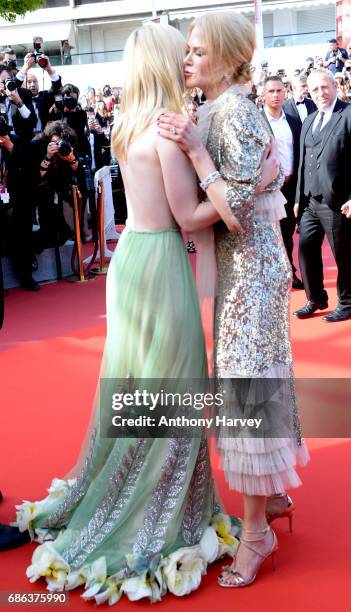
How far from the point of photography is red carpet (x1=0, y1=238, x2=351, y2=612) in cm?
221

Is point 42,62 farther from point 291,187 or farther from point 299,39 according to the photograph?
point 299,39

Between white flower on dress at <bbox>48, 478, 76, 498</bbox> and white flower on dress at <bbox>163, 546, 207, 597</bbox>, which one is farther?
white flower on dress at <bbox>48, 478, 76, 498</bbox>

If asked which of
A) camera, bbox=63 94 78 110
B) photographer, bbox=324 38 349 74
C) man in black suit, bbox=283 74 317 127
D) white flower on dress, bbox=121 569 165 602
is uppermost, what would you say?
photographer, bbox=324 38 349 74

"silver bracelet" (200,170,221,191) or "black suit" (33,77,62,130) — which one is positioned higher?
"black suit" (33,77,62,130)

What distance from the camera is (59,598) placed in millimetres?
2227

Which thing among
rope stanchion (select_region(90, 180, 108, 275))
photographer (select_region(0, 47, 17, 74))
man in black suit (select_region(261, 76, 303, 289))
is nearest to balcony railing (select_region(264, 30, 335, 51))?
photographer (select_region(0, 47, 17, 74))

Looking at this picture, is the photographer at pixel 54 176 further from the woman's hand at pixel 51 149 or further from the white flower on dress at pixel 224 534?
the white flower on dress at pixel 224 534

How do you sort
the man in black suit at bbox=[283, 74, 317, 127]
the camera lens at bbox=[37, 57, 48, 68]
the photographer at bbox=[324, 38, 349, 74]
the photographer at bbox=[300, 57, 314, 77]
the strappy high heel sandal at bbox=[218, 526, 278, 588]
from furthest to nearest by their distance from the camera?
the photographer at bbox=[324, 38, 349, 74] → the photographer at bbox=[300, 57, 314, 77] → the camera lens at bbox=[37, 57, 48, 68] → the man in black suit at bbox=[283, 74, 317, 127] → the strappy high heel sandal at bbox=[218, 526, 278, 588]

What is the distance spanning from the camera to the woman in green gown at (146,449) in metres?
2.15

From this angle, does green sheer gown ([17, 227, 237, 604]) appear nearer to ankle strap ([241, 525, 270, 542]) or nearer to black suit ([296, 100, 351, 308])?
ankle strap ([241, 525, 270, 542])

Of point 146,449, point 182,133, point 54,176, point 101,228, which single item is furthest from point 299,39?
point 146,449

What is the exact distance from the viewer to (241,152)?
2010 millimetres

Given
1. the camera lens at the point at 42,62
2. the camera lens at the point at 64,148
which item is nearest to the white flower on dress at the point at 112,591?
the camera lens at the point at 64,148

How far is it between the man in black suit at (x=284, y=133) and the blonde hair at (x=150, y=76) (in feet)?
12.0
